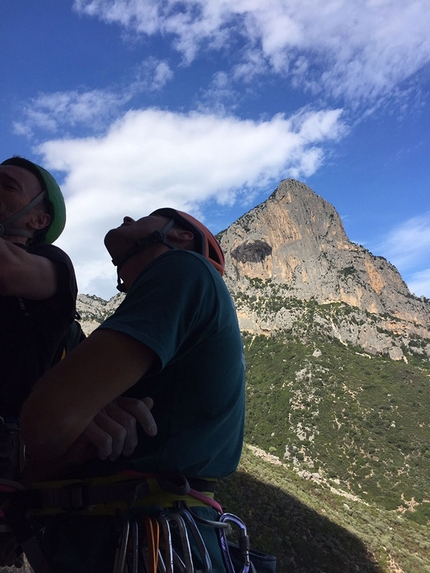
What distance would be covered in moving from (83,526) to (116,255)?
41.3 inches

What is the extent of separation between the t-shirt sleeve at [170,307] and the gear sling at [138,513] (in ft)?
1.51

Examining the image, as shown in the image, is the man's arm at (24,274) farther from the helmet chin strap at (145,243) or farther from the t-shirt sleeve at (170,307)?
the t-shirt sleeve at (170,307)

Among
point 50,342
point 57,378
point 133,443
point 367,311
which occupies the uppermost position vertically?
point 367,311

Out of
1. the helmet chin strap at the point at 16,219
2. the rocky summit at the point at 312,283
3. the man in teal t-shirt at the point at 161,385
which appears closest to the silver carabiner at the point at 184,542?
the man in teal t-shirt at the point at 161,385

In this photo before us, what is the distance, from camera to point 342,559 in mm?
14047

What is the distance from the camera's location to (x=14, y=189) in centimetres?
203

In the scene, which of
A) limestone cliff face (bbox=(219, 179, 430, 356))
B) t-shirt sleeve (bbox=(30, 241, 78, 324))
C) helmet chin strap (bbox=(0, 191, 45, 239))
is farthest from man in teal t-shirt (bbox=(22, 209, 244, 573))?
limestone cliff face (bbox=(219, 179, 430, 356))

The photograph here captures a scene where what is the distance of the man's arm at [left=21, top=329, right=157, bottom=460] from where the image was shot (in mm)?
1112

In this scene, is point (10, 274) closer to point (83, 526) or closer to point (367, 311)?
point (83, 526)

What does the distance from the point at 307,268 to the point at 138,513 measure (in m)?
96.3

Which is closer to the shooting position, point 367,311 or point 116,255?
point 116,255

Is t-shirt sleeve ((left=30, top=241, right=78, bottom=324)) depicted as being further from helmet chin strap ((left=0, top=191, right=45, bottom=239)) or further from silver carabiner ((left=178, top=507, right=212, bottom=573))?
silver carabiner ((left=178, top=507, right=212, bottom=573))

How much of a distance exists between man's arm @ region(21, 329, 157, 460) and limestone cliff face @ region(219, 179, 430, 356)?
262 feet

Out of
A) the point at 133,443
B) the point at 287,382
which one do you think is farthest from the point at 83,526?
the point at 287,382
